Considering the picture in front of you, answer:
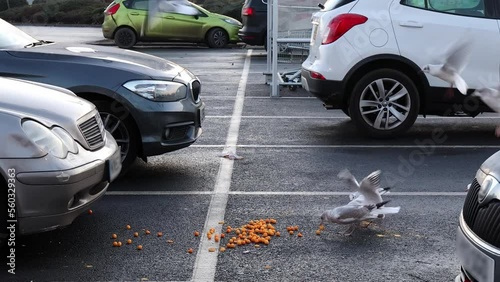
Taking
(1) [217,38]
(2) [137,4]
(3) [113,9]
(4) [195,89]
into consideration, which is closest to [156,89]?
(4) [195,89]

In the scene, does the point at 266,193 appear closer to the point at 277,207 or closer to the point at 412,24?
the point at 277,207

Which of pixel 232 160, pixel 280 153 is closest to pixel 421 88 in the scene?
pixel 280 153

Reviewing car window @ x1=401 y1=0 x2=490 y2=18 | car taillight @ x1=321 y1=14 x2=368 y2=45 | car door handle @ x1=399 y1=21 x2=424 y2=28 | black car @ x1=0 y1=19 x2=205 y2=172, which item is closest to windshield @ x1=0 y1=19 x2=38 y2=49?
black car @ x1=0 y1=19 x2=205 y2=172

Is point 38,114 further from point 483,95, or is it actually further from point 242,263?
point 483,95

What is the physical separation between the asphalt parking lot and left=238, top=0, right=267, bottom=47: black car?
9367mm

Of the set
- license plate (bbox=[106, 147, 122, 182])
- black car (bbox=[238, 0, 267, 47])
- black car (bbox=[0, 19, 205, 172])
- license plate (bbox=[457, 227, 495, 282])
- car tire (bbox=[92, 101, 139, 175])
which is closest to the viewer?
license plate (bbox=[457, 227, 495, 282])

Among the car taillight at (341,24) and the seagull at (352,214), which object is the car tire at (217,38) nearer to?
the car taillight at (341,24)

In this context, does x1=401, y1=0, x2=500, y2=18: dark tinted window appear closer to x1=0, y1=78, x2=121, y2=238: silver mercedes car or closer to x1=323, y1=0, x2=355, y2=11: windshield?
x1=323, y1=0, x2=355, y2=11: windshield

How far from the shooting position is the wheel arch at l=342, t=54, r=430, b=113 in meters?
9.06

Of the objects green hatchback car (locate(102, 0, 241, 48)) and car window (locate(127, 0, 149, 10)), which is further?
green hatchback car (locate(102, 0, 241, 48))

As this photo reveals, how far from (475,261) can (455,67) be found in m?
3.73

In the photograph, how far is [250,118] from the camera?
10.9 meters

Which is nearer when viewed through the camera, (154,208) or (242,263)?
(242,263)

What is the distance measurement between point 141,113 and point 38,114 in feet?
6.31
